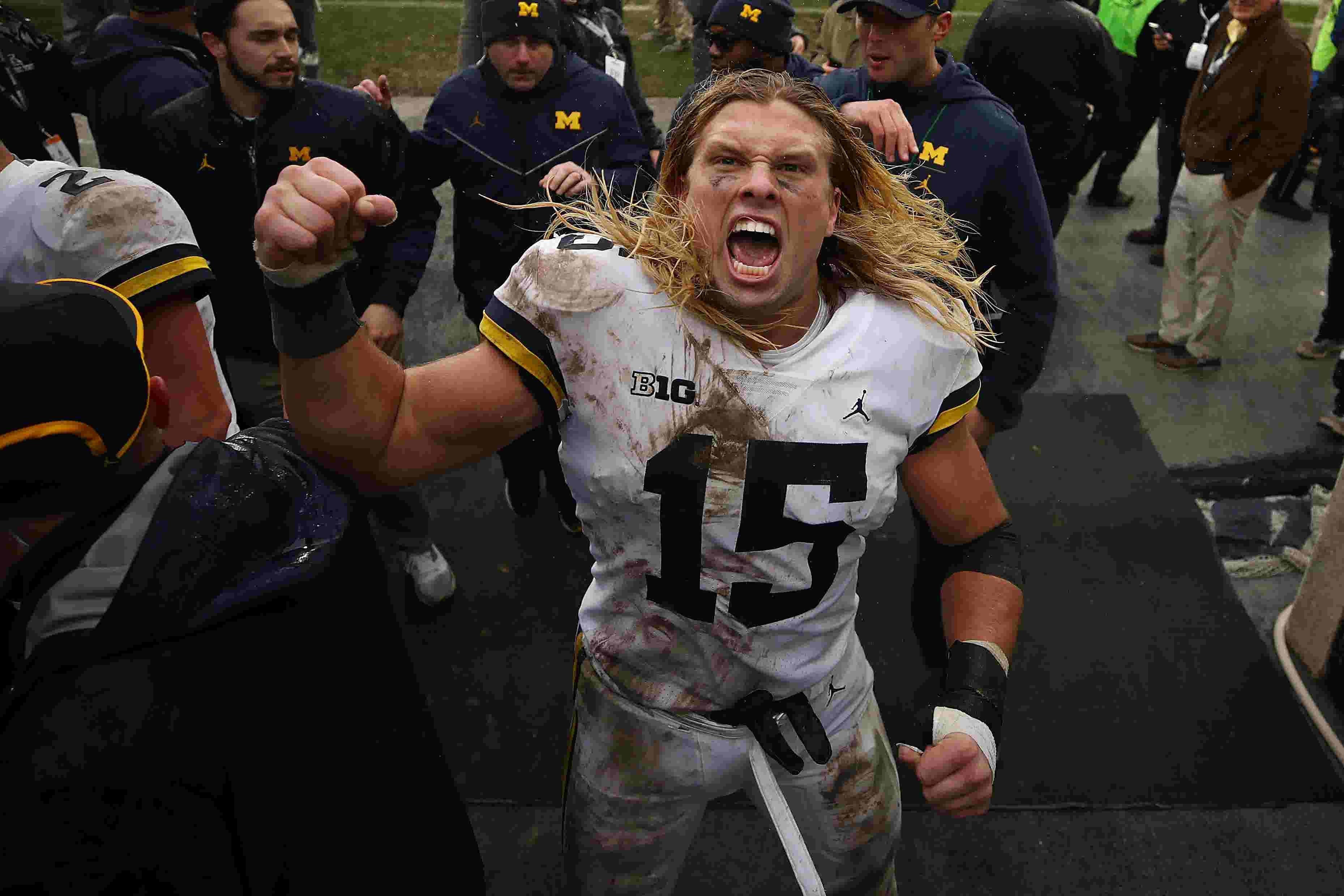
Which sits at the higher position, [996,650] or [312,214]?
[312,214]

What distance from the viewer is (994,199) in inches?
119

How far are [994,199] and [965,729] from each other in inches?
69.1

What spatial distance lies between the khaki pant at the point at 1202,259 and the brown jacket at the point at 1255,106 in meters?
0.12

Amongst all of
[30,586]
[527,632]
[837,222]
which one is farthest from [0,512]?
[527,632]

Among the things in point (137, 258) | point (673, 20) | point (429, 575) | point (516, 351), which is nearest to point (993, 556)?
point (516, 351)

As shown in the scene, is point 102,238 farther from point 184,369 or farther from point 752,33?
point 752,33

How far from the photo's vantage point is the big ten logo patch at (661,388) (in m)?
1.84

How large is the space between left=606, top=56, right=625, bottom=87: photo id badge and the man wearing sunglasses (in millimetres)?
921

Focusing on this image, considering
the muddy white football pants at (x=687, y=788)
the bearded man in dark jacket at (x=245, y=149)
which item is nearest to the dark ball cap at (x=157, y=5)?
the bearded man in dark jacket at (x=245, y=149)

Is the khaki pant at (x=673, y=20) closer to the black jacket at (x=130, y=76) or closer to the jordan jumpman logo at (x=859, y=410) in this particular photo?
the black jacket at (x=130, y=76)

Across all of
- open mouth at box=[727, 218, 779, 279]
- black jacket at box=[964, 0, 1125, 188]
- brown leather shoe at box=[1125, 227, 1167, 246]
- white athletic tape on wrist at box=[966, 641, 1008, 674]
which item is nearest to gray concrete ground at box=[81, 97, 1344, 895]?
brown leather shoe at box=[1125, 227, 1167, 246]

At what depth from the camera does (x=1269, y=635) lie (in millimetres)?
4004

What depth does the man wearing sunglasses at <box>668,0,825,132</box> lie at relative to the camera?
166 inches

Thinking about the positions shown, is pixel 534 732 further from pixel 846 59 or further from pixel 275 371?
pixel 846 59
